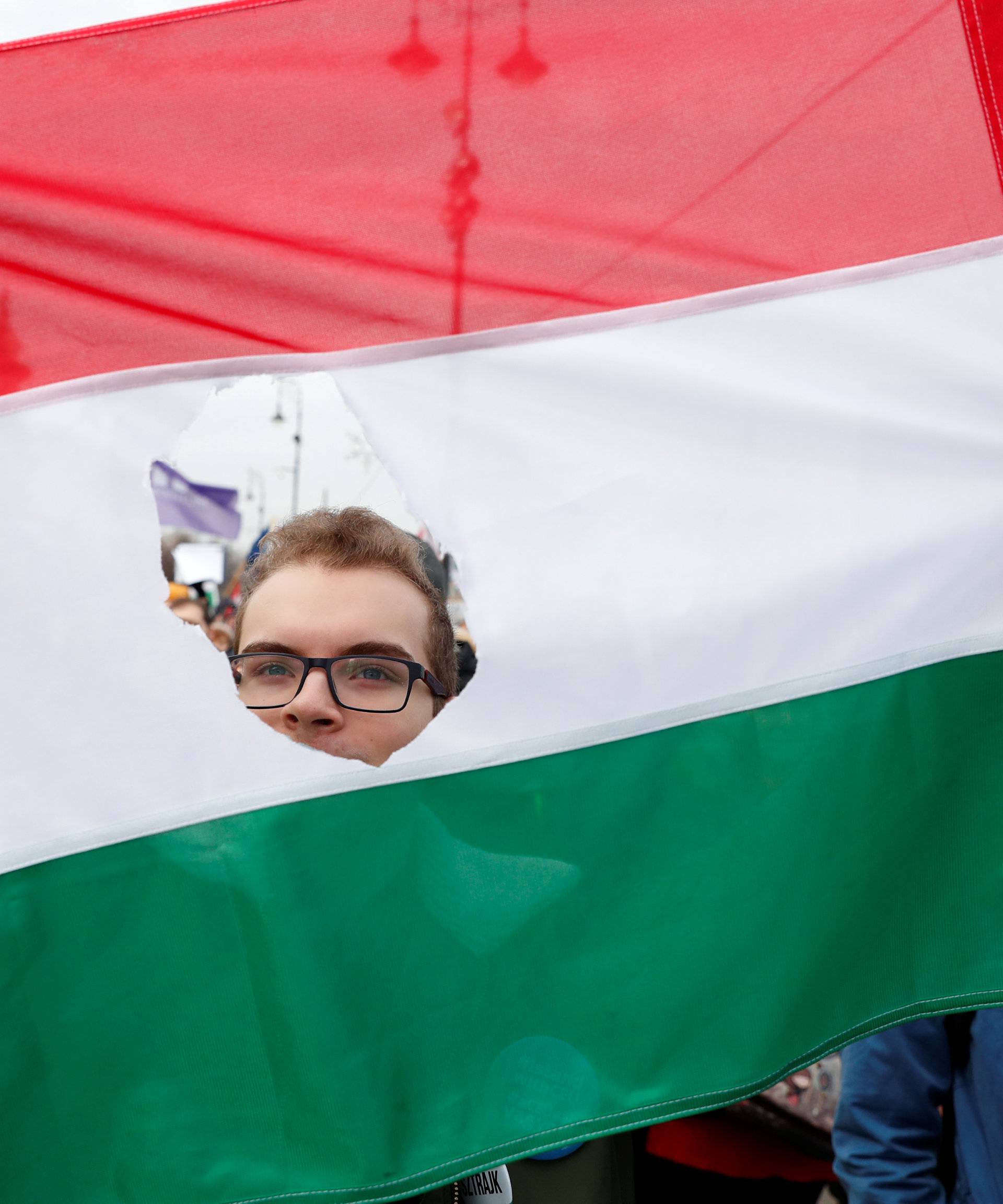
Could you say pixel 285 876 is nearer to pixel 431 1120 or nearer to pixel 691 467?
pixel 431 1120

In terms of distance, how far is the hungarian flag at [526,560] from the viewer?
4.91 feet

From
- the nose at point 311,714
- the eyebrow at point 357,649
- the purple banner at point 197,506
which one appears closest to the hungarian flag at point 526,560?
the nose at point 311,714

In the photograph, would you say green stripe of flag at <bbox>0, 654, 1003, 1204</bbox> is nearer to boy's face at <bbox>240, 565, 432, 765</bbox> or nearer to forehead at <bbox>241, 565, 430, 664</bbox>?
boy's face at <bbox>240, 565, 432, 765</bbox>

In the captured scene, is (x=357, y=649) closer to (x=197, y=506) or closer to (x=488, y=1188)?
(x=488, y=1188)

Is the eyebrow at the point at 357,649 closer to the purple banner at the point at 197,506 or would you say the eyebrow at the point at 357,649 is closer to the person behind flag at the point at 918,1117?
the person behind flag at the point at 918,1117

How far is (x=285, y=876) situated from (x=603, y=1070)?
0.51 m

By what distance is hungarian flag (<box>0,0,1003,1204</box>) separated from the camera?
150 centimetres

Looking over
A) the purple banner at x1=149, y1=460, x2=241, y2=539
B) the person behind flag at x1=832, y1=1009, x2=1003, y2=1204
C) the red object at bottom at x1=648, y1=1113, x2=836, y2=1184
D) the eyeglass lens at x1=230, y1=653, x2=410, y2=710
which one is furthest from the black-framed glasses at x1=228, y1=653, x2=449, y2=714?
the purple banner at x1=149, y1=460, x2=241, y2=539

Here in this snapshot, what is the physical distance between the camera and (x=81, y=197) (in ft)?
5.16

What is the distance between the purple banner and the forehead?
864cm

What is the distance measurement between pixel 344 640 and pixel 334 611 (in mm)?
51

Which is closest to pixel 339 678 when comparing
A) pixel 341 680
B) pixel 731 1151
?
pixel 341 680

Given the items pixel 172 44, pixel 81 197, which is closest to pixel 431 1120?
pixel 81 197

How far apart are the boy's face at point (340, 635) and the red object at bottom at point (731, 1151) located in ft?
4.75
